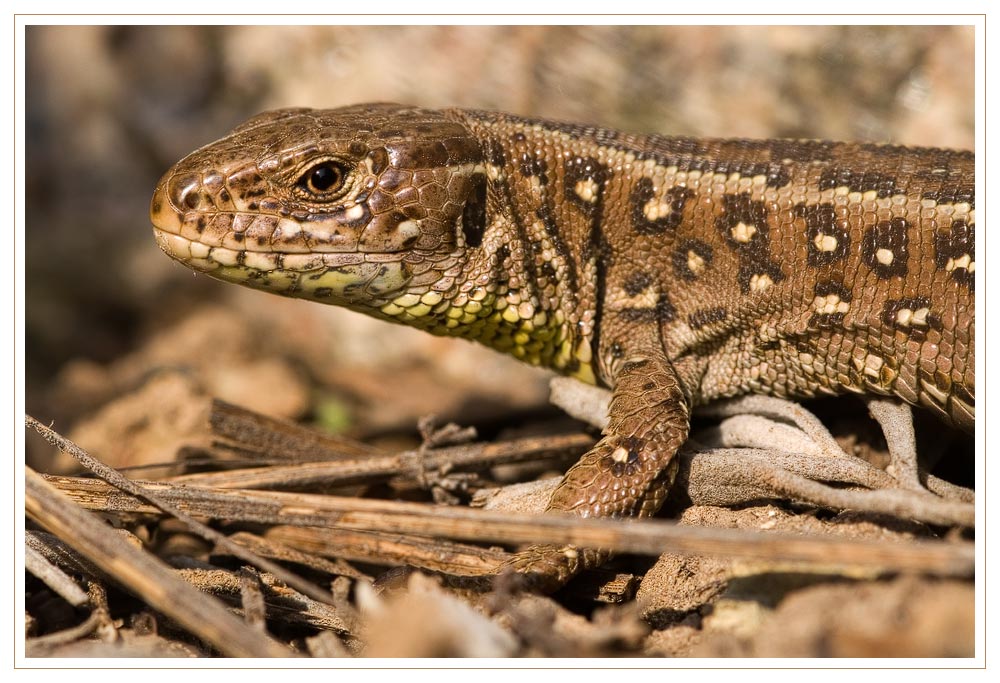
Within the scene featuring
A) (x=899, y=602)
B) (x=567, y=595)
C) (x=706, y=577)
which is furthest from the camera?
(x=567, y=595)

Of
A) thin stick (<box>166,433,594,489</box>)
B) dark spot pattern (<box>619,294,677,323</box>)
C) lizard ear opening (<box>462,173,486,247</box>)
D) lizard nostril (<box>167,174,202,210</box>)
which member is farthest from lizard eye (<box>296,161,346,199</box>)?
dark spot pattern (<box>619,294,677,323</box>)

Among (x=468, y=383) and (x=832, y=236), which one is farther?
(x=468, y=383)

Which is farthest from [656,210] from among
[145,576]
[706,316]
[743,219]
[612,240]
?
[145,576]

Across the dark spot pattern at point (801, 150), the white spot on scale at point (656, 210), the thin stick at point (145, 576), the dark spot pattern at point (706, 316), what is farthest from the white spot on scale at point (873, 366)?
the thin stick at point (145, 576)

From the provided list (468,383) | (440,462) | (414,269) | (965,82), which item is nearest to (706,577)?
(440,462)

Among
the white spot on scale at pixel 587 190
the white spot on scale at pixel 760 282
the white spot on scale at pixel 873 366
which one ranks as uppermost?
the white spot on scale at pixel 587 190

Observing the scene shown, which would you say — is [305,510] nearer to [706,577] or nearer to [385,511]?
[385,511]

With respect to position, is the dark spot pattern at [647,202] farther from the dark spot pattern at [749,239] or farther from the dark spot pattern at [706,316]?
the dark spot pattern at [706,316]
